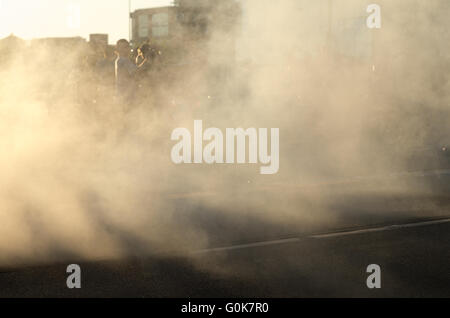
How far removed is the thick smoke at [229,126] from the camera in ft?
13.8

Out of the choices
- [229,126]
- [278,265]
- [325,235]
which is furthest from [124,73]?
[278,265]

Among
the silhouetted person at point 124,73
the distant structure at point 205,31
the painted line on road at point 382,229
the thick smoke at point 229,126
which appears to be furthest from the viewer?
the silhouetted person at point 124,73

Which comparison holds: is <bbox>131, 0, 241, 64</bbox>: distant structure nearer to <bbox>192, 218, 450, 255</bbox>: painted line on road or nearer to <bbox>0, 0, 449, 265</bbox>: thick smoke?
<bbox>0, 0, 449, 265</bbox>: thick smoke

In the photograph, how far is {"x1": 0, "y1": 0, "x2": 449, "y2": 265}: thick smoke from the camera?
421cm

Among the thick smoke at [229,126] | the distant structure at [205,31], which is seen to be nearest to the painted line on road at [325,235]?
the thick smoke at [229,126]

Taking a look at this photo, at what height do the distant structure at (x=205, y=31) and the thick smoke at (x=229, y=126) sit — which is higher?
the distant structure at (x=205, y=31)

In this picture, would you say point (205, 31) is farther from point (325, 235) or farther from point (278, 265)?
point (278, 265)

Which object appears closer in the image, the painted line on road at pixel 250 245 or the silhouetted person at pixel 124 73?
the painted line on road at pixel 250 245

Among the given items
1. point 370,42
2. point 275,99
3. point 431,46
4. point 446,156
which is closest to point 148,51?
point 275,99

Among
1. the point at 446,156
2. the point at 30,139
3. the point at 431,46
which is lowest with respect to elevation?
the point at 30,139

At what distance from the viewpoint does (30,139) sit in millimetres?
5441

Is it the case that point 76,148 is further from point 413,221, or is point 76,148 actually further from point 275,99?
point 413,221

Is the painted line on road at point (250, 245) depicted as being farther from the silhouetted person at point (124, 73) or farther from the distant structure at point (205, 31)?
the silhouetted person at point (124, 73)
